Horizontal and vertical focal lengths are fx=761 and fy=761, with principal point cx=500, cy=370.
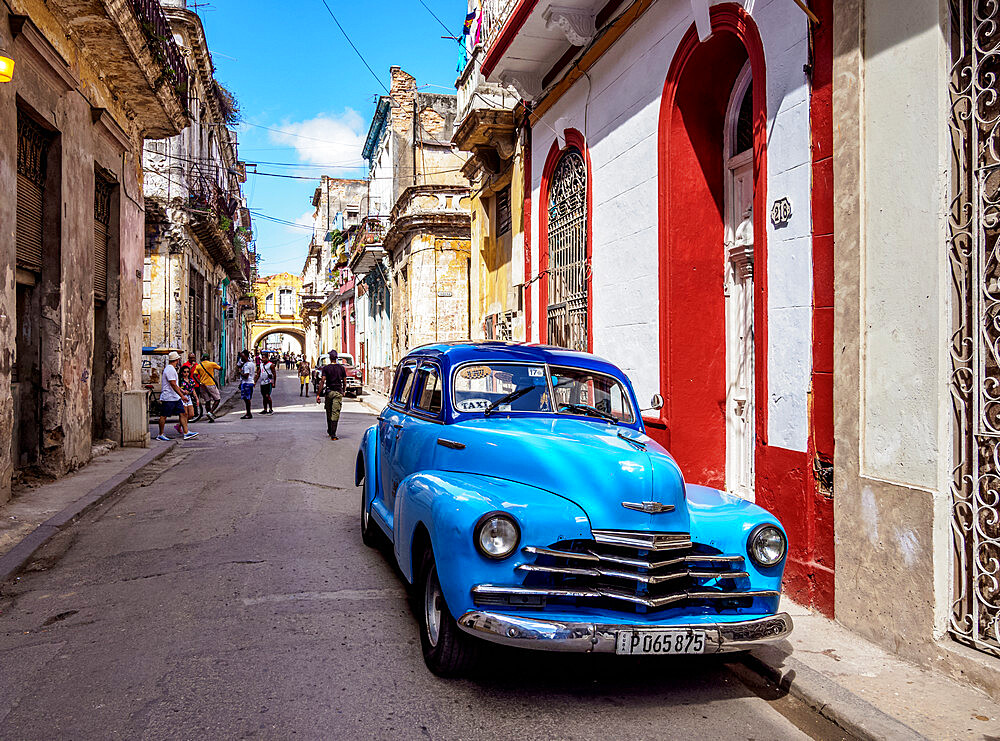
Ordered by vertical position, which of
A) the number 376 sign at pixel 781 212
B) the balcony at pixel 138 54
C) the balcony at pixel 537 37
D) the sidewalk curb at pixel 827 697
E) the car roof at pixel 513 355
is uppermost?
the balcony at pixel 138 54

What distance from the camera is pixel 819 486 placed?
491cm

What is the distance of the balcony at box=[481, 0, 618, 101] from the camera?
29.6 feet

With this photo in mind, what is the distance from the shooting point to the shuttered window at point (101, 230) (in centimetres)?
1230

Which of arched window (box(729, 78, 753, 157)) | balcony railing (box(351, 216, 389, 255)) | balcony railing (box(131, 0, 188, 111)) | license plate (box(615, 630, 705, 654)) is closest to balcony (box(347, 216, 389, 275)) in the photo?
balcony railing (box(351, 216, 389, 255))

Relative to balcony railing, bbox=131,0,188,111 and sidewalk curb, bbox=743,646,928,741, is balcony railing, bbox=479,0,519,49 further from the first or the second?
sidewalk curb, bbox=743,646,928,741

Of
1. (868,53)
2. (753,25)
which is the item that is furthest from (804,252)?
(753,25)

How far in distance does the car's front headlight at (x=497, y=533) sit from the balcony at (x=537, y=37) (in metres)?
7.13

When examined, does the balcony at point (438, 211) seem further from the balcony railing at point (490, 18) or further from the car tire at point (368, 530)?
the car tire at point (368, 530)

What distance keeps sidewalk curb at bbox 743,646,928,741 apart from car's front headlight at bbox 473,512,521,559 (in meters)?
1.65

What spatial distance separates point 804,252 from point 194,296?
24.4 metres

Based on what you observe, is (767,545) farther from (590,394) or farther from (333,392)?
(333,392)

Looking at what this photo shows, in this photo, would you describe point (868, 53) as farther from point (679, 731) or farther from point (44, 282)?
point (44, 282)

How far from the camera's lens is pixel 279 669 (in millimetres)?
3896

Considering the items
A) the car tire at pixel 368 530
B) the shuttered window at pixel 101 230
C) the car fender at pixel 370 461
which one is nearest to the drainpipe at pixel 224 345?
the shuttered window at pixel 101 230
